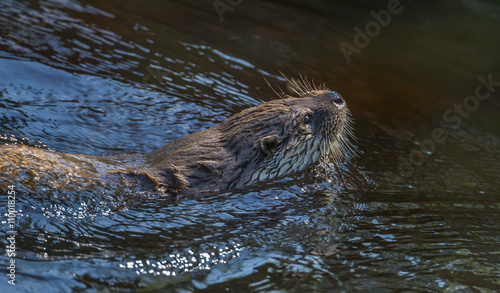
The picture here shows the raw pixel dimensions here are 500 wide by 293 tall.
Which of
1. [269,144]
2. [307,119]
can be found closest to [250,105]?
[307,119]

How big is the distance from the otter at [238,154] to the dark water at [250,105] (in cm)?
15

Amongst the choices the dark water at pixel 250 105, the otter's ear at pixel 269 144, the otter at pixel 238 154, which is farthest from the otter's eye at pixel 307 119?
the dark water at pixel 250 105

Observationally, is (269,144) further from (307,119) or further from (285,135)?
(307,119)

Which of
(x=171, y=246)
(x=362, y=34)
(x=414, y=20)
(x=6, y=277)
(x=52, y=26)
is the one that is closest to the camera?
(x=6, y=277)

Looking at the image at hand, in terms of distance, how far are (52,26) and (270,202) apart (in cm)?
388

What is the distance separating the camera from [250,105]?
613 centimetres

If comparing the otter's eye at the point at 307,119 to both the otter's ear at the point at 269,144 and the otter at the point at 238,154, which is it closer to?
the otter at the point at 238,154

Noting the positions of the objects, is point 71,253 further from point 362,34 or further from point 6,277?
point 362,34

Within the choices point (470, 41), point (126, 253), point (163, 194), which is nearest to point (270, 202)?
point (163, 194)

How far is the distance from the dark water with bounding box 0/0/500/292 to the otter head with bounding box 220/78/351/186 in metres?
0.18

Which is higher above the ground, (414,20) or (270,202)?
(414,20)

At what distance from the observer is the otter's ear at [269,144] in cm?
440

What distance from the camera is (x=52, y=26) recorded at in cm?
693

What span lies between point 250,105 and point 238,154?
71.0 inches
